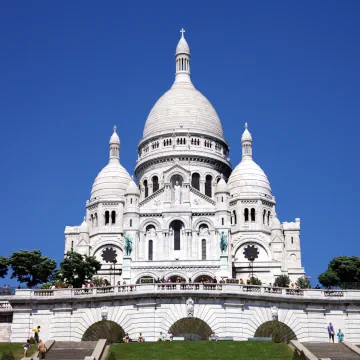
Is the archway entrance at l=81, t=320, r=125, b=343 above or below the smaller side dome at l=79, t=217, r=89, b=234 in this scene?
below

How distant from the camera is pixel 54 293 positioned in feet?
199

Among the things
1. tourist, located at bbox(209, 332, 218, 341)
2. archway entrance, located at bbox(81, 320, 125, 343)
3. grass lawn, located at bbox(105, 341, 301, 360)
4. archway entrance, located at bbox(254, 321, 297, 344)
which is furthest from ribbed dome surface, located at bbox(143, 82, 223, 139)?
grass lawn, located at bbox(105, 341, 301, 360)

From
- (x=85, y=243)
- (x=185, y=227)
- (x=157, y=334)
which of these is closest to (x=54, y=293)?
(x=157, y=334)

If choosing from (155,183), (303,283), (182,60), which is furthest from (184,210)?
(182,60)

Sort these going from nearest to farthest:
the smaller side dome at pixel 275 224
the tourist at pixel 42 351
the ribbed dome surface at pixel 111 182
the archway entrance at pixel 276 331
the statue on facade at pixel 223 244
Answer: the tourist at pixel 42 351 → the archway entrance at pixel 276 331 → the statue on facade at pixel 223 244 → the smaller side dome at pixel 275 224 → the ribbed dome surface at pixel 111 182

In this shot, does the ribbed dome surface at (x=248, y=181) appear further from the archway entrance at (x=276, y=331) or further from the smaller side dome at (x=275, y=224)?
the archway entrance at (x=276, y=331)

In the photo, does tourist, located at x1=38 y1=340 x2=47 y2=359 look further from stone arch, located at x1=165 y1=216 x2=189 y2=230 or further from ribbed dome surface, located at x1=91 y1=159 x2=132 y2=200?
ribbed dome surface, located at x1=91 y1=159 x2=132 y2=200

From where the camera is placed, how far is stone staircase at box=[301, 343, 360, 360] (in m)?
48.6

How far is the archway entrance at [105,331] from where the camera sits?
5935 cm

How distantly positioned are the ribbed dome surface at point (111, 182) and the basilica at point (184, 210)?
15cm

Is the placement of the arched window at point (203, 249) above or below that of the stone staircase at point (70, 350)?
above

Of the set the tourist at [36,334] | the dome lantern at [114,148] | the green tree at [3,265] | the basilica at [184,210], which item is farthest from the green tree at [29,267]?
the dome lantern at [114,148]

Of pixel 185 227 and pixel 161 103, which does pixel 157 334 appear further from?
pixel 161 103

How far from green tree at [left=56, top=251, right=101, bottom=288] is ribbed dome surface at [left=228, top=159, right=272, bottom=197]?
38.1 metres
